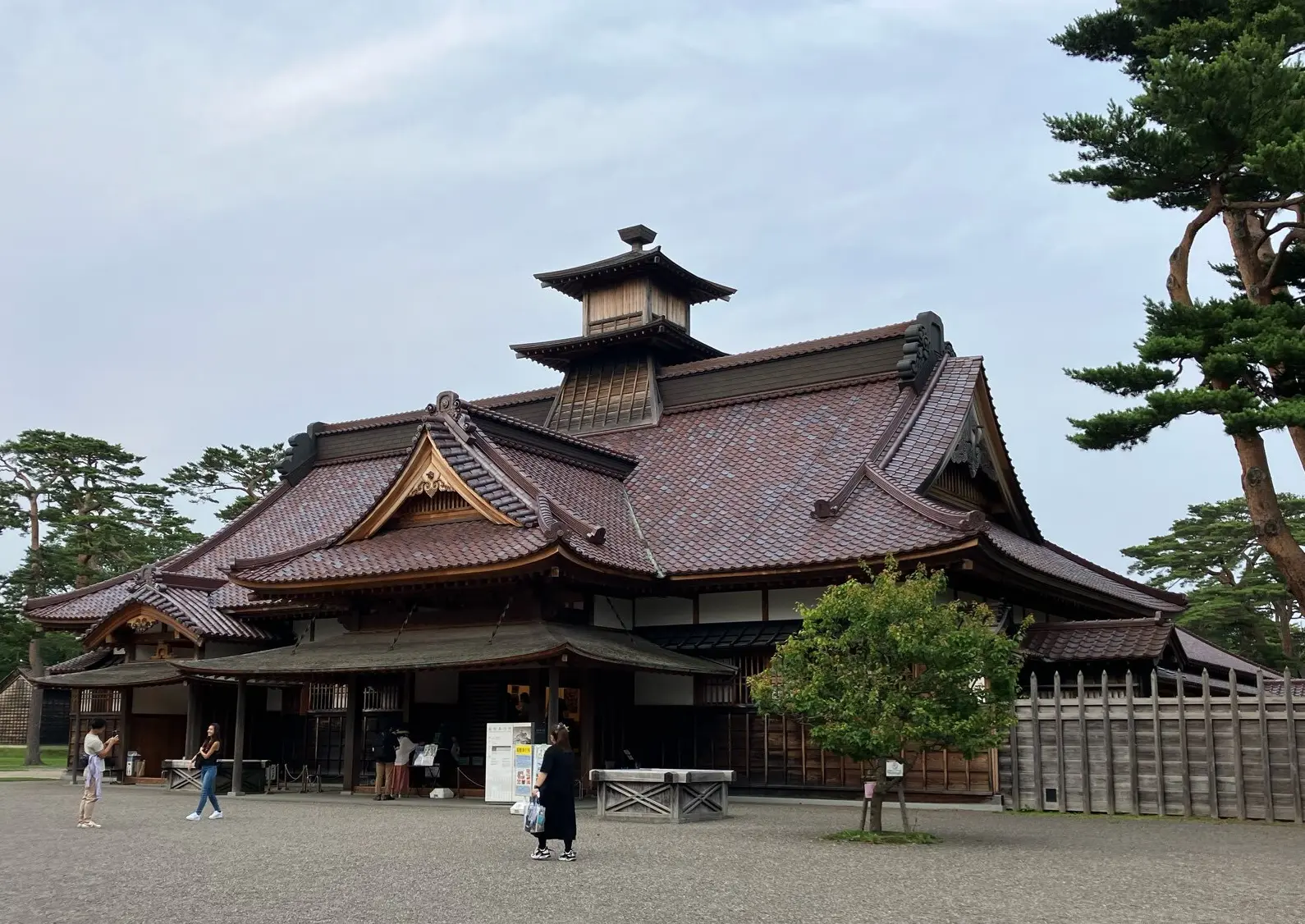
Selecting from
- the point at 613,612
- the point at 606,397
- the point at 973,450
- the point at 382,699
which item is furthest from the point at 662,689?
the point at 606,397

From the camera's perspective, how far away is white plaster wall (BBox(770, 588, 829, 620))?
21.3 metres

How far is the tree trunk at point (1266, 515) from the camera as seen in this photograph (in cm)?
2047

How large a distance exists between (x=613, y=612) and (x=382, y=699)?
491 cm

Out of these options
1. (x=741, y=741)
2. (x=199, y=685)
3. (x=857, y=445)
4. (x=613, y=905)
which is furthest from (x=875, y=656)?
(x=199, y=685)

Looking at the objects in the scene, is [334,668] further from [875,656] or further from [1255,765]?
[1255,765]

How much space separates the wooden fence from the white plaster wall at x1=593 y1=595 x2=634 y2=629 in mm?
7418

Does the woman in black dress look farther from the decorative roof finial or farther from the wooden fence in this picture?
the decorative roof finial

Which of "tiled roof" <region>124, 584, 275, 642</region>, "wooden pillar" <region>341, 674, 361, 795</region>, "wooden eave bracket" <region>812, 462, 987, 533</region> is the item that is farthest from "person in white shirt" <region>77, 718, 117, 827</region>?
"wooden eave bracket" <region>812, 462, 987, 533</region>

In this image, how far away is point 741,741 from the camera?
21.4 metres

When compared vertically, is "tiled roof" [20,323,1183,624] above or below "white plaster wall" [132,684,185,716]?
above

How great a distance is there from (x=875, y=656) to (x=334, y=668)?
33.4ft

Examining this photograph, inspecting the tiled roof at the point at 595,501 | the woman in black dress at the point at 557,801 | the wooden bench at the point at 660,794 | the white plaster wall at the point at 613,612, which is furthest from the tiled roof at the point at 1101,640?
the woman in black dress at the point at 557,801

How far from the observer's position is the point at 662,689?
22.1m

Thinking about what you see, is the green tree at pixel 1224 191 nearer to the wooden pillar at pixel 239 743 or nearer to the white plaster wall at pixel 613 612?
the white plaster wall at pixel 613 612
